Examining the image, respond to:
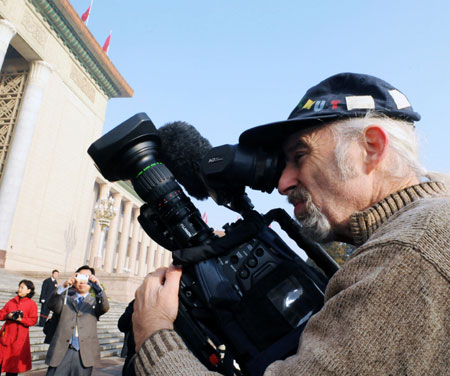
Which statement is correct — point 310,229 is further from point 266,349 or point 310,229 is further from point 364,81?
point 364,81

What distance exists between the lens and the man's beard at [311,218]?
109 cm

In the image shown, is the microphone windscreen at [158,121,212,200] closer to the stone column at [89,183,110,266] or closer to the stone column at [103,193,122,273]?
the stone column at [89,183,110,266]

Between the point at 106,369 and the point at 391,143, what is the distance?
7.34 meters

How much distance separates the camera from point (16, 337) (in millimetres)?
4965

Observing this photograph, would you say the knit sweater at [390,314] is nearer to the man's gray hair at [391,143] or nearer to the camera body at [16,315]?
the man's gray hair at [391,143]

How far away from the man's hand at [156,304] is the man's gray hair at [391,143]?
0.59 metres

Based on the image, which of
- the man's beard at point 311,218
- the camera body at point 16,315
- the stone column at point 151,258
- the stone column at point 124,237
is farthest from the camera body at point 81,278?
the stone column at point 151,258

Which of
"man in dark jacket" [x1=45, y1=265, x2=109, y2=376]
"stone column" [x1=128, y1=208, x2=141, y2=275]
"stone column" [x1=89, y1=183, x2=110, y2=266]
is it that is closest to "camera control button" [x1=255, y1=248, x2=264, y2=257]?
"man in dark jacket" [x1=45, y1=265, x2=109, y2=376]

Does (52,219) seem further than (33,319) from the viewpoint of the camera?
Yes

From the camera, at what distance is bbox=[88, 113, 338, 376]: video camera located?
102 cm

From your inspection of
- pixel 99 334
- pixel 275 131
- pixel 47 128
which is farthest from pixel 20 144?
pixel 275 131

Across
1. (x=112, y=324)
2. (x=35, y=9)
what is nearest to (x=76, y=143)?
(x=35, y=9)

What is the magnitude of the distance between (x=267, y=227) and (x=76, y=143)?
22.5 meters

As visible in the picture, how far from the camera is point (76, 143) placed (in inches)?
858
